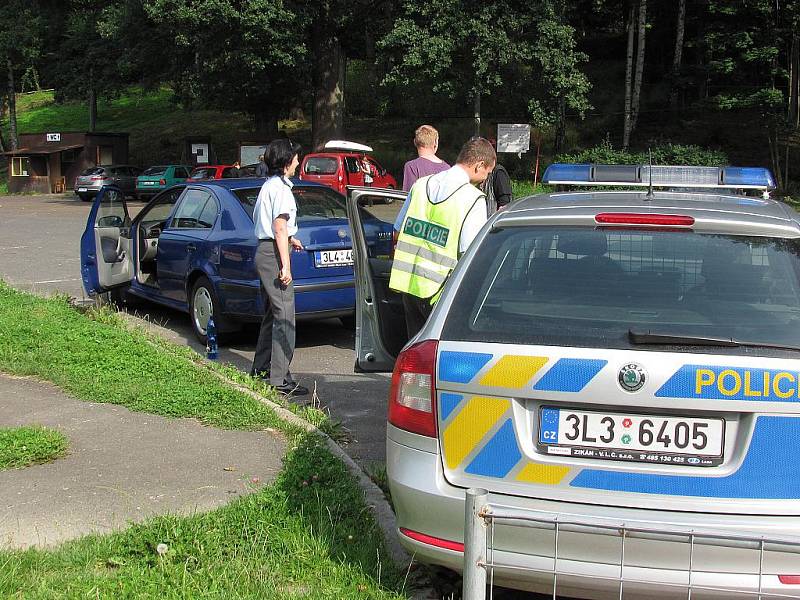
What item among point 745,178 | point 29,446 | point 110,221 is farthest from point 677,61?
point 29,446

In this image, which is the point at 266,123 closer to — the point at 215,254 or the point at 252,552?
the point at 215,254

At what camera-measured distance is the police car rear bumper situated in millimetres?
2799

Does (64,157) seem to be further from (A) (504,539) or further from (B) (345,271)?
(A) (504,539)

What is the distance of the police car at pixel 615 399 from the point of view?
2859 millimetres

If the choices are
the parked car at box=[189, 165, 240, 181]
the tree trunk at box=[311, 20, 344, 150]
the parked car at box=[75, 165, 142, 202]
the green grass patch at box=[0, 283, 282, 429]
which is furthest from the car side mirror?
the parked car at box=[75, 165, 142, 202]

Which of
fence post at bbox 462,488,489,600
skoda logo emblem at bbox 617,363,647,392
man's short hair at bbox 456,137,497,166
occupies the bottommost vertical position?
fence post at bbox 462,488,489,600

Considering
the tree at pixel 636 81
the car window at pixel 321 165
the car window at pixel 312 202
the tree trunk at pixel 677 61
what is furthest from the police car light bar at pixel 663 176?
the tree trunk at pixel 677 61

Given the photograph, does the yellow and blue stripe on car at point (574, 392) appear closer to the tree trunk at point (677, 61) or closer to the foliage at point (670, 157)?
the foliage at point (670, 157)

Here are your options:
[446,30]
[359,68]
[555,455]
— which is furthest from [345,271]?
[359,68]

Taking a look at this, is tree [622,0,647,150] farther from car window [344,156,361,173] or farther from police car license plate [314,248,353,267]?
police car license plate [314,248,353,267]

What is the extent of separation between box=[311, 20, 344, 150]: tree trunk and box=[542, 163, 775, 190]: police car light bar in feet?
96.3

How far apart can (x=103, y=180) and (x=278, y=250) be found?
33.5 meters

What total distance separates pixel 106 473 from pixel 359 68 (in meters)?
54.4

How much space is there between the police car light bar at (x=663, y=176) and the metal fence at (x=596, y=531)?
242 cm
